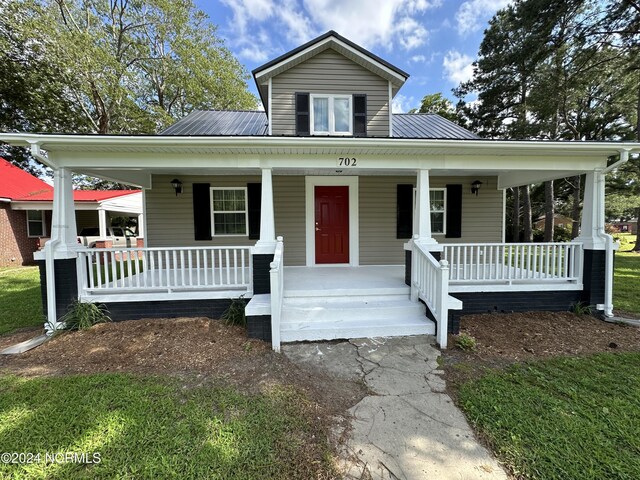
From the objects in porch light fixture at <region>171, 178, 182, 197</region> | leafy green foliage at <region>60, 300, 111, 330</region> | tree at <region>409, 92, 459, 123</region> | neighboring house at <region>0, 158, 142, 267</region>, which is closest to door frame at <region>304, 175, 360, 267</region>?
porch light fixture at <region>171, 178, 182, 197</region>

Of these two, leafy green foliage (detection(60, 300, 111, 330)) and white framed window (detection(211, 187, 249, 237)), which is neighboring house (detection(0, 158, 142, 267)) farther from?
leafy green foliage (detection(60, 300, 111, 330))

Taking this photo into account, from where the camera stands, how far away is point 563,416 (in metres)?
2.46

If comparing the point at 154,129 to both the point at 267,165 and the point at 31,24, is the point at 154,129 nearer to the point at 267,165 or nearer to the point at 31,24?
the point at 31,24

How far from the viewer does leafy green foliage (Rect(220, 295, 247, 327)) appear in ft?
14.3

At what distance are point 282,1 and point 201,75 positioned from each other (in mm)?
7757

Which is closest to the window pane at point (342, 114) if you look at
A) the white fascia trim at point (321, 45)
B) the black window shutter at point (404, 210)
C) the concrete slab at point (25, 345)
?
the white fascia trim at point (321, 45)

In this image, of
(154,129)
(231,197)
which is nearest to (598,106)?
(231,197)

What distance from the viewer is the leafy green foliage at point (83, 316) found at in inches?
168

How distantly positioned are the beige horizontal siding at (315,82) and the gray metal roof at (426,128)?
5.23 ft

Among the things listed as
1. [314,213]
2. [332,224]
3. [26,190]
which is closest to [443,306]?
[332,224]

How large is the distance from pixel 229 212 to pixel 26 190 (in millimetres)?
13611

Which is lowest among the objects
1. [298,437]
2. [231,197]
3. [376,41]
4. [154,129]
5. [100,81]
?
[298,437]

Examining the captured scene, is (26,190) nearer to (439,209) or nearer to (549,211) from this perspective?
(439,209)

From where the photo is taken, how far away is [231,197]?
6.79 metres
